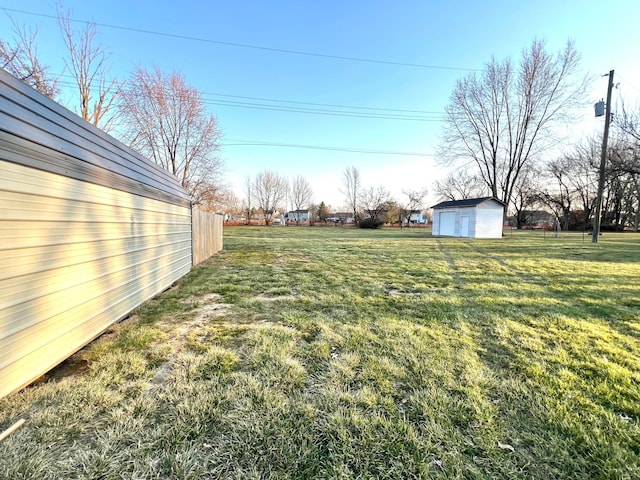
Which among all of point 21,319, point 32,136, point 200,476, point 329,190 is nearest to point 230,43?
point 32,136

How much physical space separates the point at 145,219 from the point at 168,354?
2269 mm

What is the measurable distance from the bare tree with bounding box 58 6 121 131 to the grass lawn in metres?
14.1

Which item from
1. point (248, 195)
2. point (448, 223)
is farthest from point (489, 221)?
point (248, 195)

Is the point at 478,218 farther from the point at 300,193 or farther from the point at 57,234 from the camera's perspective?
the point at 300,193

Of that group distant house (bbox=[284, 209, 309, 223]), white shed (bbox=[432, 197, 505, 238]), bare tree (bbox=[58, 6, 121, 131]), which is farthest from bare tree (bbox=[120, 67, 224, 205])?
distant house (bbox=[284, 209, 309, 223])

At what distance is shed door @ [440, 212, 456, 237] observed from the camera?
1945cm

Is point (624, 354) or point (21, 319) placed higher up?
point (21, 319)

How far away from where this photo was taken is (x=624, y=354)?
2.44 m

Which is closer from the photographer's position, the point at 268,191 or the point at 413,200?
the point at 413,200

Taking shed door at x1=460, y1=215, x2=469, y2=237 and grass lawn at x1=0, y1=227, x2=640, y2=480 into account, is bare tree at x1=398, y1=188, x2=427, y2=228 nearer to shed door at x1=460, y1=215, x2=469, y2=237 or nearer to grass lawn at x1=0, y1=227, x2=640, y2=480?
shed door at x1=460, y1=215, x2=469, y2=237

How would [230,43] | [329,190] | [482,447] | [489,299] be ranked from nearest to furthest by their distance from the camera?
[482,447] < [489,299] < [230,43] < [329,190]

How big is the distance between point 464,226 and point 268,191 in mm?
29403

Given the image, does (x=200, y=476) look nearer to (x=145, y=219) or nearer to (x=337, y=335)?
(x=337, y=335)

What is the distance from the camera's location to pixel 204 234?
25.6 feet
